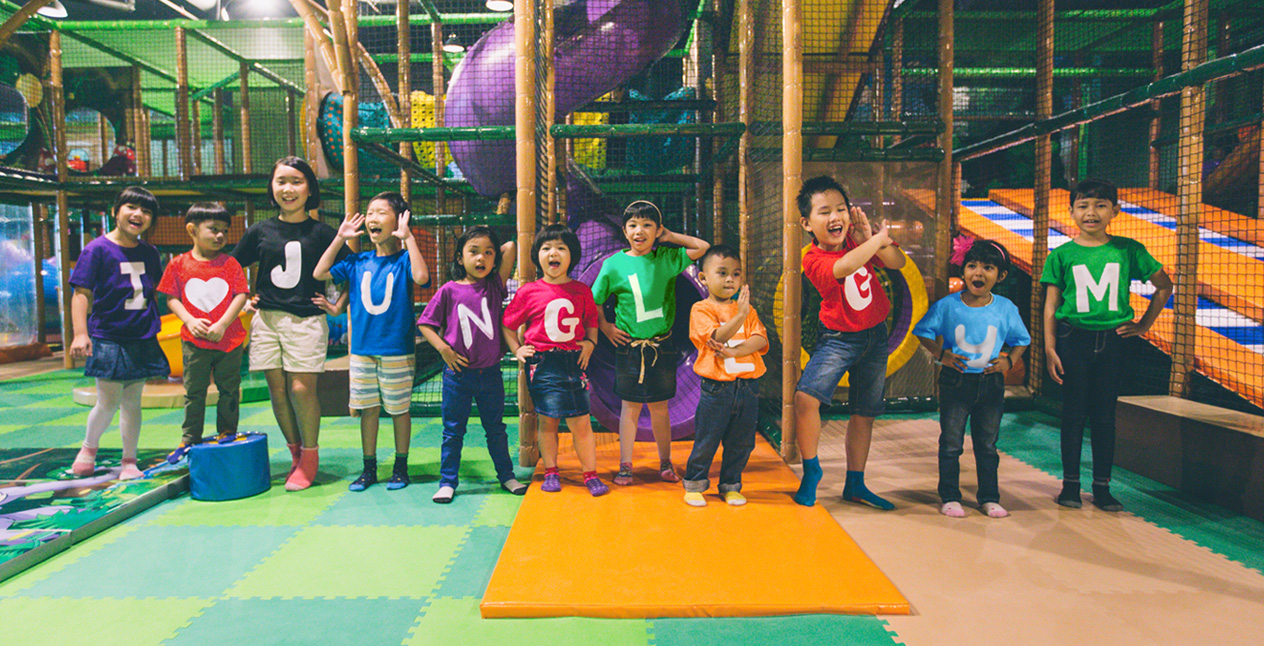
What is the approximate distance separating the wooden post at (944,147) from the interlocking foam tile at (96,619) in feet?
16.0

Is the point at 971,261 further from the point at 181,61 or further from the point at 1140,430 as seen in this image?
the point at 181,61

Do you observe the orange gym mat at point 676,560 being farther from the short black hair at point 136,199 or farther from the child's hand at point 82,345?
the short black hair at point 136,199

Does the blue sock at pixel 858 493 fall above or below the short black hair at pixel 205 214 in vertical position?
below

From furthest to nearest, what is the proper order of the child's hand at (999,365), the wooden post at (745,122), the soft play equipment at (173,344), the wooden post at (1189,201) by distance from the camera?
1. the soft play equipment at (173,344)
2. the wooden post at (745,122)
3. the wooden post at (1189,201)
4. the child's hand at (999,365)

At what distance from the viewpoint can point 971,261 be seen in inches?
114

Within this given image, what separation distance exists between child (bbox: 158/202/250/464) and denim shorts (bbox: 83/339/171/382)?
0.23 m

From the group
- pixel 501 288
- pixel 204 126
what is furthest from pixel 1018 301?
pixel 204 126

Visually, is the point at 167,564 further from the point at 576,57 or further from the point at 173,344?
the point at 173,344

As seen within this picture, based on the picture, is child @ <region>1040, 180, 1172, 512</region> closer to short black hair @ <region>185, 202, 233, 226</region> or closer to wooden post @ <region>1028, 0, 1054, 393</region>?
wooden post @ <region>1028, 0, 1054, 393</region>

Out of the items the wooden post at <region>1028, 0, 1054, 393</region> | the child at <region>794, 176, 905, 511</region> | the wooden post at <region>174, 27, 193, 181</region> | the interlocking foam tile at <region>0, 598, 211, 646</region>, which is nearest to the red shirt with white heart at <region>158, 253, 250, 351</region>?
the interlocking foam tile at <region>0, 598, 211, 646</region>

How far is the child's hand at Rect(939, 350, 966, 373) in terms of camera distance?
9.38ft

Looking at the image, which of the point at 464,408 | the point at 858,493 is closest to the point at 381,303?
the point at 464,408

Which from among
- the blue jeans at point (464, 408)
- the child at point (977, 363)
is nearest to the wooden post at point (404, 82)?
the blue jeans at point (464, 408)

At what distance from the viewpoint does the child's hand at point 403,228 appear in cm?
318
